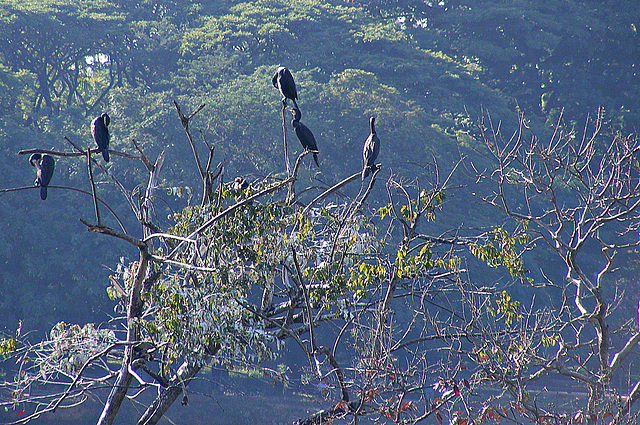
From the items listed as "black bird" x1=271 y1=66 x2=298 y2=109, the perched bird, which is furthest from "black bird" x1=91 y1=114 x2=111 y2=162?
"black bird" x1=271 y1=66 x2=298 y2=109

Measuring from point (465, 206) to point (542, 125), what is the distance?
15.2ft

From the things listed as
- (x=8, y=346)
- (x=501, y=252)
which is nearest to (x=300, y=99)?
(x=501, y=252)

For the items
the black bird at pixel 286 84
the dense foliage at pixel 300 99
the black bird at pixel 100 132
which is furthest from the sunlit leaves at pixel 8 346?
the dense foliage at pixel 300 99

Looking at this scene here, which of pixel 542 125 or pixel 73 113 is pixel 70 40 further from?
pixel 542 125

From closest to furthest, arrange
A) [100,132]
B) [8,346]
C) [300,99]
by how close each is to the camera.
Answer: [8,346] → [100,132] → [300,99]

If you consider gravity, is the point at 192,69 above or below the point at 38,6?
below

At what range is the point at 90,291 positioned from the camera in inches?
596

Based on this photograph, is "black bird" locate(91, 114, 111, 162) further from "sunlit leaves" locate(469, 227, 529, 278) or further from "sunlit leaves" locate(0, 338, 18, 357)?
"sunlit leaves" locate(469, 227, 529, 278)

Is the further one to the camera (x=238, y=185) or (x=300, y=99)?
(x=300, y=99)

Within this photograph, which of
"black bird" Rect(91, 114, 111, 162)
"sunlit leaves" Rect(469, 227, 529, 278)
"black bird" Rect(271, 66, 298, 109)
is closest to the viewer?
"sunlit leaves" Rect(469, 227, 529, 278)

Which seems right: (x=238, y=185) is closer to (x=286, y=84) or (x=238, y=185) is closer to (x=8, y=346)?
(x=286, y=84)

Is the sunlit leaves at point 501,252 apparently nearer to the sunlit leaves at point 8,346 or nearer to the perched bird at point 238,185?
the perched bird at point 238,185

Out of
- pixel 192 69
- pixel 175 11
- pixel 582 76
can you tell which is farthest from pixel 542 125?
pixel 175 11

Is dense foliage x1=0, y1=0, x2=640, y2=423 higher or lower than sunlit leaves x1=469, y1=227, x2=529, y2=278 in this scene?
lower
